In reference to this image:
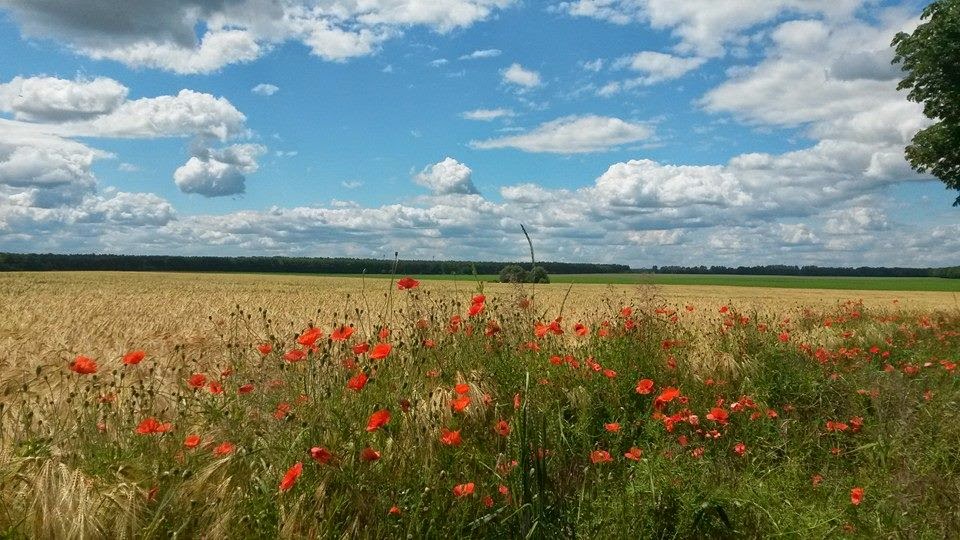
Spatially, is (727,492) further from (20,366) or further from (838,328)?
(838,328)

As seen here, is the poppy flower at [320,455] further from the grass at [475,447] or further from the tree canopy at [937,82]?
A: the tree canopy at [937,82]

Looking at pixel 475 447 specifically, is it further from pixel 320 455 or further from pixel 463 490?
pixel 320 455

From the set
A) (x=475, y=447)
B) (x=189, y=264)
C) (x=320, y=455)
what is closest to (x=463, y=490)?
(x=320, y=455)

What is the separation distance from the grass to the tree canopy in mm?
11285

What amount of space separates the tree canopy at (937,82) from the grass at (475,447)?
11.3m

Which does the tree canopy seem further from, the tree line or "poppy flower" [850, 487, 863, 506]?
the tree line

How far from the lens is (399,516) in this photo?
3.10 metres

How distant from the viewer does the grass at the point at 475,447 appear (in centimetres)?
294

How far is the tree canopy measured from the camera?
14.8m

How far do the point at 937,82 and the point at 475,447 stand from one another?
16.1m

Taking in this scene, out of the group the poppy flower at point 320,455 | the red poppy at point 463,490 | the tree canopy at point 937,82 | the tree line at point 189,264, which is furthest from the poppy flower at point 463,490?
the tree line at point 189,264

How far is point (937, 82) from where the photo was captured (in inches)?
608

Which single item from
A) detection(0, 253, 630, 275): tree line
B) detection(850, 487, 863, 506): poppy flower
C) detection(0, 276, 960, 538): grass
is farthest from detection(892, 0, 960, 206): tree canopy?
detection(0, 253, 630, 275): tree line

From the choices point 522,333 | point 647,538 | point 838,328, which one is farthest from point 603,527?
point 838,328
